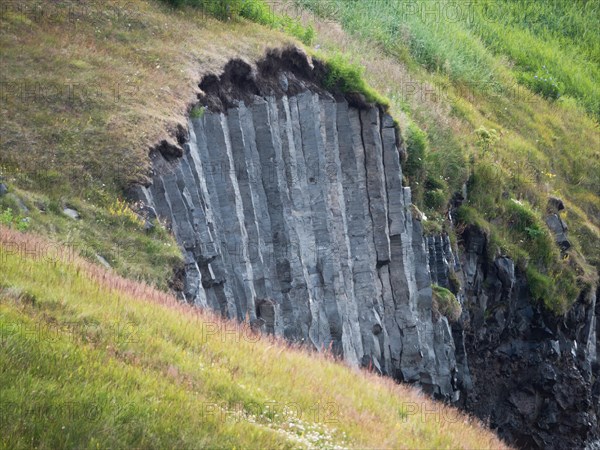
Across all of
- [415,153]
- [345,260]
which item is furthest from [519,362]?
[345,260]

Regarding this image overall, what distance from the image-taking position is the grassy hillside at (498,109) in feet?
104

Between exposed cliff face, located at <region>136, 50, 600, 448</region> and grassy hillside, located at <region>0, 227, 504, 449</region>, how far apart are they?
4.50 metres

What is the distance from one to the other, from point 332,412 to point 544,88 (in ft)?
123

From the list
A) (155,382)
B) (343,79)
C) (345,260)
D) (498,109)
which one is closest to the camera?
(155,382)

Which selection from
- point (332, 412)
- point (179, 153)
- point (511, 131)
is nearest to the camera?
point (332, 412)

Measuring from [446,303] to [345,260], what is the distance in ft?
14.7

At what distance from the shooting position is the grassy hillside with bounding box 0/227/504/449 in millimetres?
9188

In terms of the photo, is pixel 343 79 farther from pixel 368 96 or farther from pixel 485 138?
pixel 485 138

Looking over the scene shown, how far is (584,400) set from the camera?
29.5 meters

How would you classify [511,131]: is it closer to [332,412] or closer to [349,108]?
[349,108]

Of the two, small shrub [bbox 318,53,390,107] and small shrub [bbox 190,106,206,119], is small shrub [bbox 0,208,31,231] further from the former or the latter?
small shrub [bbox 318,53,390,107]

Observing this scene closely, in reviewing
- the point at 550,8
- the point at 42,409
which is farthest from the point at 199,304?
the point at 550,8

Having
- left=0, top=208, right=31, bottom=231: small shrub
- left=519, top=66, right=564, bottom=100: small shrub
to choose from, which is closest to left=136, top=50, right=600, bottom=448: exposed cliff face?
left=0, top=208, right=31, bottom=231: small shrub

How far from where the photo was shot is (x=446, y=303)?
27344mm
